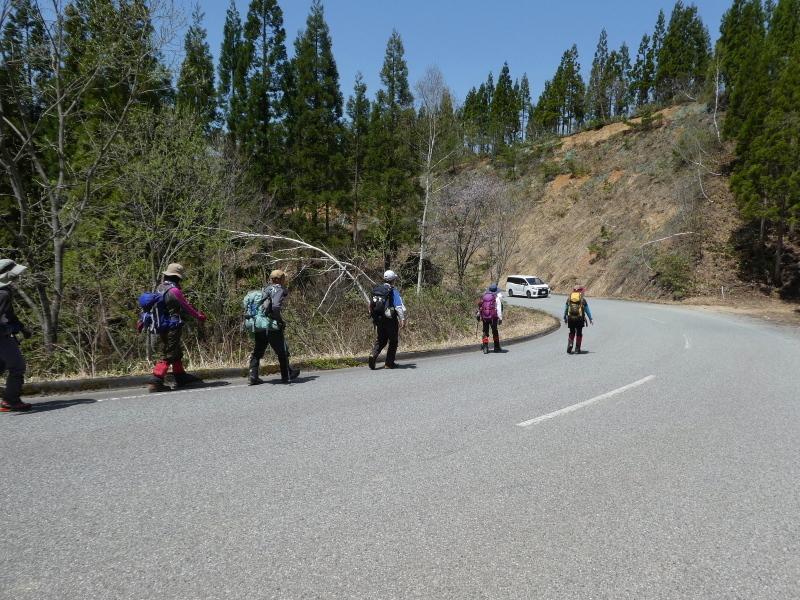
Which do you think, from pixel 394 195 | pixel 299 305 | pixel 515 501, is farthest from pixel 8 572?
pixel 394 195

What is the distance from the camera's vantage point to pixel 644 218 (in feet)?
135

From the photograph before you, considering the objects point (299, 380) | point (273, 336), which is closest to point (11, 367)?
point (273, 336)

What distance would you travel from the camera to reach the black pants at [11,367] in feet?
18.5

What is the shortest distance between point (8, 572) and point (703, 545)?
4013 millimetres

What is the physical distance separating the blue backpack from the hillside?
2990 centimetres

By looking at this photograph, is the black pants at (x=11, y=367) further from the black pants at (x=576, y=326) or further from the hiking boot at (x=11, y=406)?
the black pants at (x=576, y=326)

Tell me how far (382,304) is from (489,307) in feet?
12.9

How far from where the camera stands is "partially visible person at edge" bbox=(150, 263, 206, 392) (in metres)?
6.97

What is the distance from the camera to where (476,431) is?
17.1ft

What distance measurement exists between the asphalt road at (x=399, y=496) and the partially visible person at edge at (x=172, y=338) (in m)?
0.37

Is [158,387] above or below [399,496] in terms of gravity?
above

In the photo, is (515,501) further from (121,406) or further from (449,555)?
(121,406)

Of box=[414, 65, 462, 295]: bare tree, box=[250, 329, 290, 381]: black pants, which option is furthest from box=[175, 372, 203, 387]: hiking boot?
box=[414, 65, 462, 295]: bare tree

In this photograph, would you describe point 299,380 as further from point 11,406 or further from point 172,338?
point 11,406
